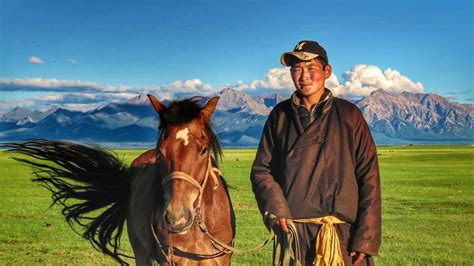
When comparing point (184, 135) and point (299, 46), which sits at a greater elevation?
point (299, 46)

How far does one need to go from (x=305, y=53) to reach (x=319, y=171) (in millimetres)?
1043

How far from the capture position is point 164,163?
14.0ft

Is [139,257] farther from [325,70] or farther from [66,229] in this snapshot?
[66,229]

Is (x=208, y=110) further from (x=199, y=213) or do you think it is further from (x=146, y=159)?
(x=146, y=159)

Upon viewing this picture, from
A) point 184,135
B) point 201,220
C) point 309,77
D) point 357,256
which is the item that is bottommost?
point 357,256

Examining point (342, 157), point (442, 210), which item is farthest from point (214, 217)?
point (442, 210)

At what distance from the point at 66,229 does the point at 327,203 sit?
12.4m

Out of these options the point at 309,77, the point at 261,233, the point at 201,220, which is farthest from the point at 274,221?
the point at 261,233

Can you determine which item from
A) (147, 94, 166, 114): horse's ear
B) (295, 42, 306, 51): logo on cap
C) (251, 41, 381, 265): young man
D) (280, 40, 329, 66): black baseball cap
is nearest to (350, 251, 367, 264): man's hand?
(251, 41, 381, 265): young man

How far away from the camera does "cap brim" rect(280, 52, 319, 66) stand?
4.38 meters

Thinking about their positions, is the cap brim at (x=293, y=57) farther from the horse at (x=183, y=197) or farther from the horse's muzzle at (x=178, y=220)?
the horse's muzzle at (x=178, y=220)

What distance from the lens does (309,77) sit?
4.43 metres

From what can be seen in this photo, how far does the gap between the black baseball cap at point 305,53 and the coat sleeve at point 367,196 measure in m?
0.67

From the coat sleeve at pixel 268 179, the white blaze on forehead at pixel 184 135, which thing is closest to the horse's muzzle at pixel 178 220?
the white blaze on forehead at pixel 184 135
